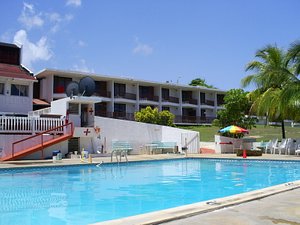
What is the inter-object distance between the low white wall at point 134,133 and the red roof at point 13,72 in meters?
5.90

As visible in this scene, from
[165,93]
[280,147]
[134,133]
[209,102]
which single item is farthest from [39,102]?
[209,102]

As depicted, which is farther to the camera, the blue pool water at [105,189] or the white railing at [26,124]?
the white railing at [26,124]

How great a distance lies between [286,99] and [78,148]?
13.6 m

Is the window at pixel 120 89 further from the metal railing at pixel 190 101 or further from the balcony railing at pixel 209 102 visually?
the balcony railing at pixel 209 102

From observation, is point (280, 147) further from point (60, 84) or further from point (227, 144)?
point (60, 84)

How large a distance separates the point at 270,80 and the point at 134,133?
10830 millimetres

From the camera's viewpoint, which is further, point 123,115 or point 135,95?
point 135,95

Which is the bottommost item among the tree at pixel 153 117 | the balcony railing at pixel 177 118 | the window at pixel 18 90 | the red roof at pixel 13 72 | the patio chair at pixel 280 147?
the patio chair at pixel 280 147

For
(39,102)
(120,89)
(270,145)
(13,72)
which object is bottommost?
(270,145)

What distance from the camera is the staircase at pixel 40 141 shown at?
20438 millimetres

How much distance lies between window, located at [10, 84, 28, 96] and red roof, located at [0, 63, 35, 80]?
2.74 ft

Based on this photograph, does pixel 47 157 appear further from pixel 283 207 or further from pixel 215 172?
pixel 283 207

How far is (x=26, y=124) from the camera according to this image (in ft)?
71.2

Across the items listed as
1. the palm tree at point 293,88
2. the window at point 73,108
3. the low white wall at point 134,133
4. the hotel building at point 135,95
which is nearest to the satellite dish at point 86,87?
the window at point 73,108
